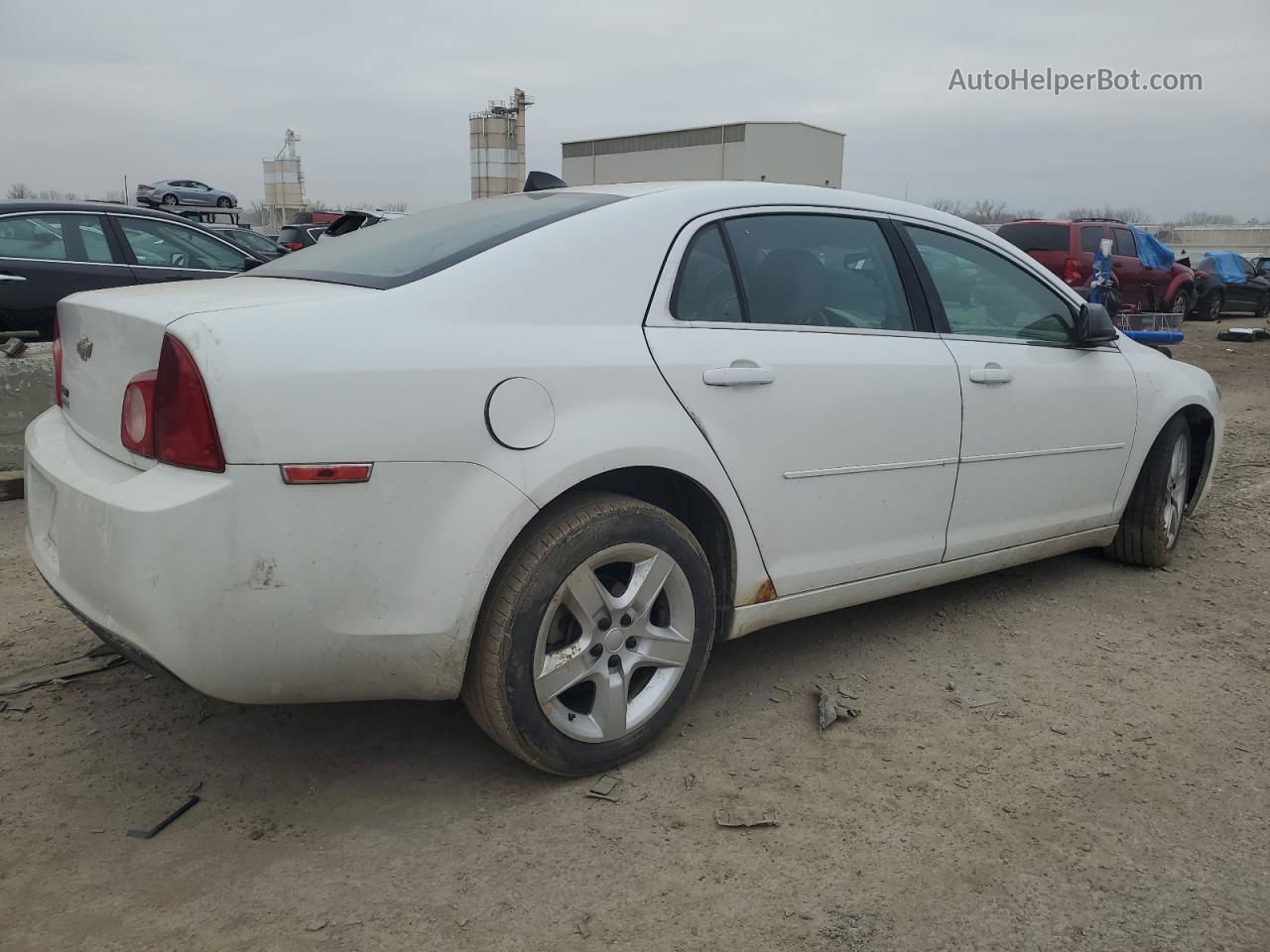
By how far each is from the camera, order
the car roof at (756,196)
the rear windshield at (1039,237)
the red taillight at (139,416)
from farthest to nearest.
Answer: the rear windshield at (1039,237)
the car roof at (756,196)
the red taillight at (139,416)

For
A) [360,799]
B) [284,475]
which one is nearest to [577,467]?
[284,475]

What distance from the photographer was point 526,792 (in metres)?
2.71

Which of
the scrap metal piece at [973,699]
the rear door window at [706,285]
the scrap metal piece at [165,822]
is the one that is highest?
the rear door window at [706,285]

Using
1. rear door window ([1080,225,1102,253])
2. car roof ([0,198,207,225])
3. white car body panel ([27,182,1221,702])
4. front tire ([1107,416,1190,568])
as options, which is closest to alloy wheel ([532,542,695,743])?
white car body panel ([27,182,1221,702])

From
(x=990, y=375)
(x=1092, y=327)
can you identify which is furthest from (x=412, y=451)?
(x=1092, y=327)

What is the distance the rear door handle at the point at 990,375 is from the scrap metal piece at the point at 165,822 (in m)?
2.70

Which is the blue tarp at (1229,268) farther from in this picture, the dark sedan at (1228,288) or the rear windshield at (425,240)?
the rear windshield at (425,240)

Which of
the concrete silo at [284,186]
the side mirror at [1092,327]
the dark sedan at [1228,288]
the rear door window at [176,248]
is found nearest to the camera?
the side mirror at [1092,327]

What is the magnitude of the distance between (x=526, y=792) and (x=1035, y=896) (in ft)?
4.08

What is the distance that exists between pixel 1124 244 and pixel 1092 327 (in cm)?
1560

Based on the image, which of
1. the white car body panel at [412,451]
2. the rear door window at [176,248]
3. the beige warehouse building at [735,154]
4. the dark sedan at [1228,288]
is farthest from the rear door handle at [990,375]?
the beige warehouse building at [735,154]

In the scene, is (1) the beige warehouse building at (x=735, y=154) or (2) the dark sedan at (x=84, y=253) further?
(1) the beige warehouse building at (x=735, y=154)

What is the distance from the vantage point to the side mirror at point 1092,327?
403 cm

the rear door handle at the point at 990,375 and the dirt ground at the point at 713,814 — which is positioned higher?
the rear door handle at the point at 990,375
